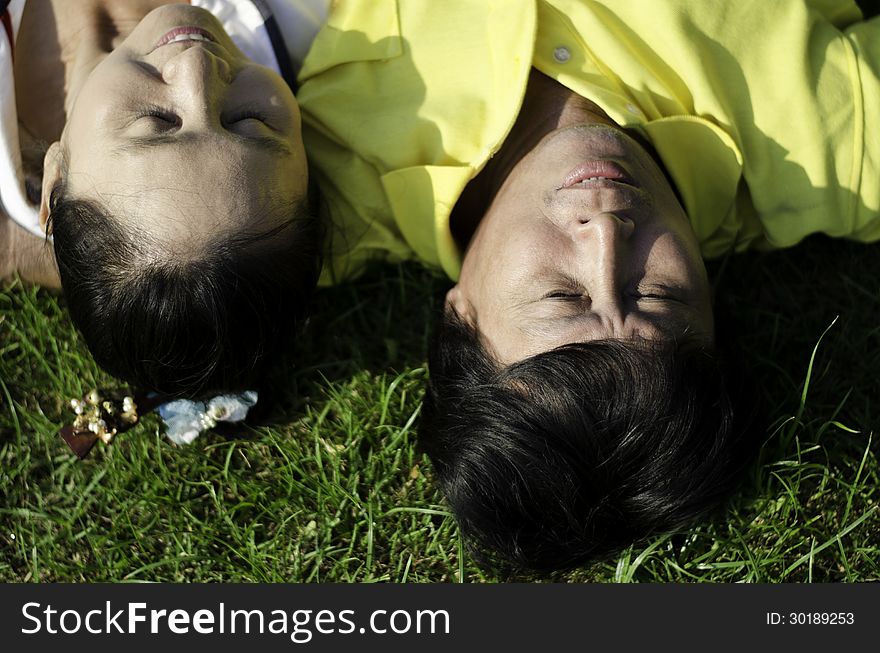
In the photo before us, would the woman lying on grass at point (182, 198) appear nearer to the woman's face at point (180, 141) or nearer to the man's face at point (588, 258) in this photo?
A: the woman's face at point (180, 141)

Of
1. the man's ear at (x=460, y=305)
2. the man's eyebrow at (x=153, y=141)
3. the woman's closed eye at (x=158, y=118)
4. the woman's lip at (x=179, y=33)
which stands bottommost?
the man's ear at (x=460, y=305)

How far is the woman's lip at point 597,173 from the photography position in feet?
6.71

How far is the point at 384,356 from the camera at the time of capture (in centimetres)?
277

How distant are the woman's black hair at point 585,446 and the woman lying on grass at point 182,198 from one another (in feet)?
1.92

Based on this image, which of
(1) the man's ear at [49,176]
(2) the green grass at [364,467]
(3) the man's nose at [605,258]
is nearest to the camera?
(3) the man's nose at [605,258]

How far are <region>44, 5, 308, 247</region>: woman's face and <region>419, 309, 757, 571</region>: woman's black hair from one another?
686 mm

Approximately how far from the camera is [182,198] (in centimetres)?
204

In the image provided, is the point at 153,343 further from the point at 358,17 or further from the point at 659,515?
the point at 659,515

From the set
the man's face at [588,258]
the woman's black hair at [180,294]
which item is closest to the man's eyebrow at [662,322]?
the man's face at [588,258]

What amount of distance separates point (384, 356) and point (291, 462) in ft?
1.50

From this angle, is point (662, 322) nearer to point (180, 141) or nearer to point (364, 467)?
point (364, 467)

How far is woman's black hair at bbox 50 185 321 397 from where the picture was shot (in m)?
2.09

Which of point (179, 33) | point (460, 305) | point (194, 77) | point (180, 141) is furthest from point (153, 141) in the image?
point (460, 305)

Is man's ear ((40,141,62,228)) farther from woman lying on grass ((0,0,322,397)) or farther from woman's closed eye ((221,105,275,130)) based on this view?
woman's closed eye ((221,105,275,130))
